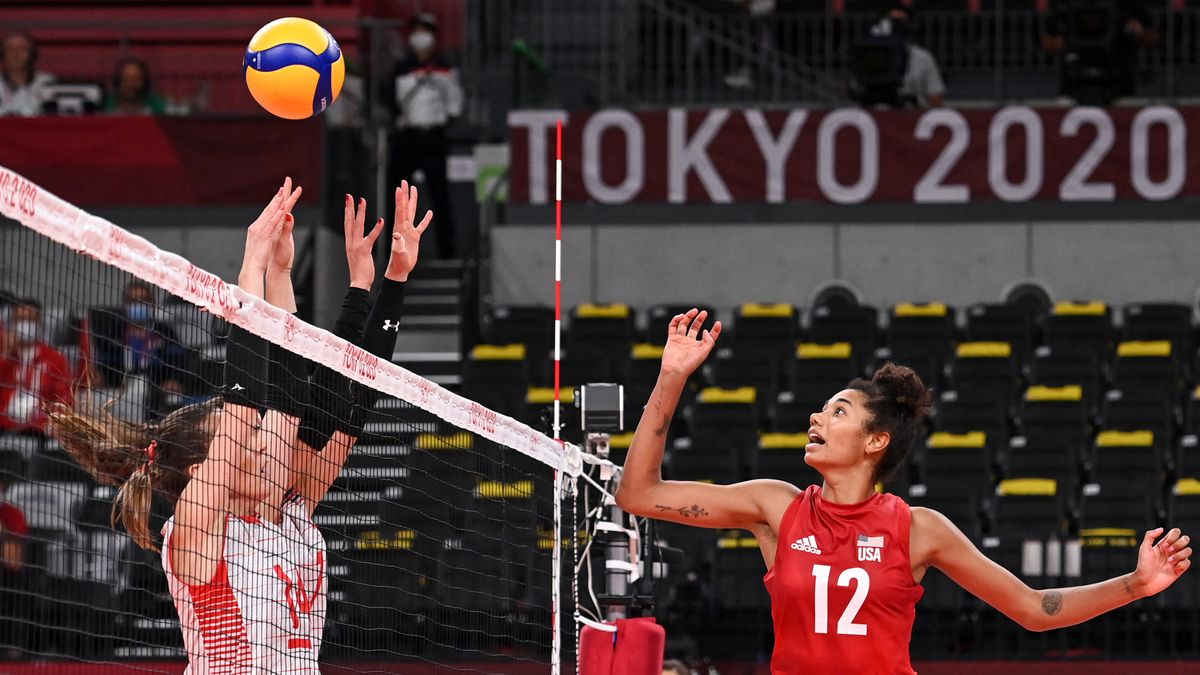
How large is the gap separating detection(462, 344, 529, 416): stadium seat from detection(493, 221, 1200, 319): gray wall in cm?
247

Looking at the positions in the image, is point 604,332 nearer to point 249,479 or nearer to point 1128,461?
point 1128,461

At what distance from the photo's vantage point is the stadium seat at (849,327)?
16031 mm

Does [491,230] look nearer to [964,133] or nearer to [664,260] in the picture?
[664,260]

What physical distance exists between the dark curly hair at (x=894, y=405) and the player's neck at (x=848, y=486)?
0.07 metres

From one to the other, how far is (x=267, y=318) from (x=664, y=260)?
13.5 meters

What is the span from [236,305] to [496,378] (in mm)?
10994

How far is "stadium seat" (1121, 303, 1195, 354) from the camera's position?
16.0 m

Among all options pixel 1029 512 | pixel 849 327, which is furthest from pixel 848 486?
pixel 849 327

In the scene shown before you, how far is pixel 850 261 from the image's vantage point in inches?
714

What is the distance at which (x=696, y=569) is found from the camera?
13.0 metres

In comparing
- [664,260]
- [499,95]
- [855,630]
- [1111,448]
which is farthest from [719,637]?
[499,95]

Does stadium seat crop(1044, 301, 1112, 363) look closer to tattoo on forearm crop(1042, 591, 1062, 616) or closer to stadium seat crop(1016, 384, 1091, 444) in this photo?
stadium seat crop(1016, 384, 1091, 444)

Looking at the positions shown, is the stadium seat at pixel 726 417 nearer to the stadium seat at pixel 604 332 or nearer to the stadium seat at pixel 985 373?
the stadium seat at pixel 604 332

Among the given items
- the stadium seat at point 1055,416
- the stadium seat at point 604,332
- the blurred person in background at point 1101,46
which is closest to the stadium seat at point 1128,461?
the stadium seat at point 1055,416
